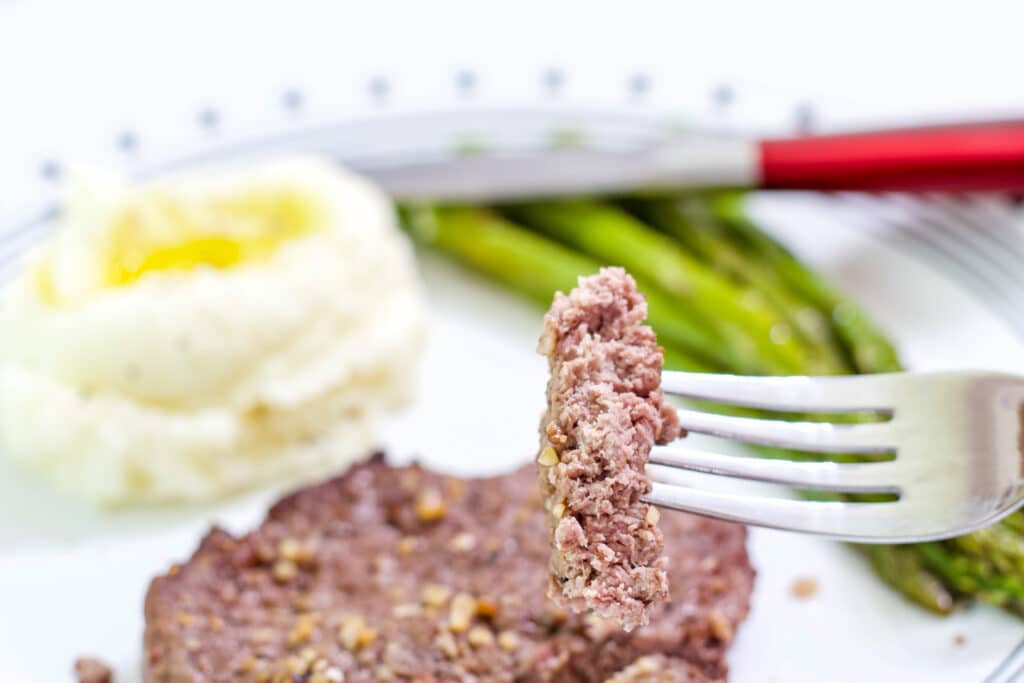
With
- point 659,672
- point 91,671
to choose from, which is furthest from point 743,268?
point 91,671

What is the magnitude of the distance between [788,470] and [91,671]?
2.70 m

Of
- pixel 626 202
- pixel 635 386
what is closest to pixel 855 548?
pixel 635 386

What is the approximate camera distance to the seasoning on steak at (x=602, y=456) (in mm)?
2994

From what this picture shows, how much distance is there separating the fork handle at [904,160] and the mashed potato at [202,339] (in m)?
2.17

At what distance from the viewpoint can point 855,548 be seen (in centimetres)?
455

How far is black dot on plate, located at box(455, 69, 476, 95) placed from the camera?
626 cm

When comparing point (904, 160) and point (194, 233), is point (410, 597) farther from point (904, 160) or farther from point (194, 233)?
point (904, 160)

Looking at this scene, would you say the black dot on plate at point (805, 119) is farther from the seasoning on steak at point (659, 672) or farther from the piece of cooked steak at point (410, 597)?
the seasoning on steak at point (659, 672)

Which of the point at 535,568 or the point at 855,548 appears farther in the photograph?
the point at 855,548

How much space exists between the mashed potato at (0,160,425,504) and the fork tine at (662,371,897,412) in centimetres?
217

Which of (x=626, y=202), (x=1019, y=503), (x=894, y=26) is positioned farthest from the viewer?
(x=894, y=26)

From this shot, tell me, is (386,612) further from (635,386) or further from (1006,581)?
(1006,581)

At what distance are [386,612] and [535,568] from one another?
58 centimetres

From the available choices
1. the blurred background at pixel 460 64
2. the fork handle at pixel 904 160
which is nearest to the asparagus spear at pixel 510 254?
the blurred background at pixel 460 64
